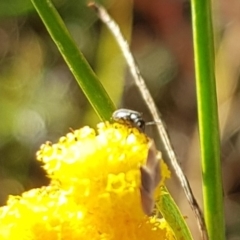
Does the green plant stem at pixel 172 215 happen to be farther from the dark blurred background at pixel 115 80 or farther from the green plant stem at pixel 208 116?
the dark blurred background at pixel 115 80

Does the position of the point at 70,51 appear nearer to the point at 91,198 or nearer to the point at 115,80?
the point at 91,198

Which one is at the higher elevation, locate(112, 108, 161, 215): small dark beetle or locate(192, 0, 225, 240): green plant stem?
locate(192, 0, 225, 240): green plant stem

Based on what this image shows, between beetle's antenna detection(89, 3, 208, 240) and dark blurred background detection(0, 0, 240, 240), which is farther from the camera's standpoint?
dark blurred background detection(0, 0, 240, 240)

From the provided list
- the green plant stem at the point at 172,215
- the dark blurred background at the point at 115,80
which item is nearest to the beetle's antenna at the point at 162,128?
the green plant stem at the point at 172,215

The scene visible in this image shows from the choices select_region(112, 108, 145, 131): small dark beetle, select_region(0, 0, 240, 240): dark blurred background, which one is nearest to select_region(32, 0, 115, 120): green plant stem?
select_region(112, 108, 145, 131): small dark beetle

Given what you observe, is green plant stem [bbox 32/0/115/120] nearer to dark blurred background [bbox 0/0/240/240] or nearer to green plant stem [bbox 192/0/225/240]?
green plant stem [bbox 192/0/225/240]

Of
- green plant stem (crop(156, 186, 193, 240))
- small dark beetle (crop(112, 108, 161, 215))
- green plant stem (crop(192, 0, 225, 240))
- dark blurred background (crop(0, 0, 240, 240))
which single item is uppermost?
dark blurred background (crop(0, 0, 240, 240))

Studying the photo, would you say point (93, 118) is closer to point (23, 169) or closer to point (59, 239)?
point (23, 169)

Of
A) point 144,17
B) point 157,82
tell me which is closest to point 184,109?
point 157,82
